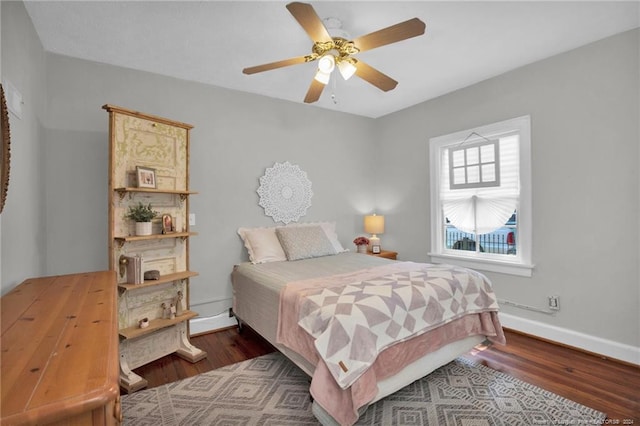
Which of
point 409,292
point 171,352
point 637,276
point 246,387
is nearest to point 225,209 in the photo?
point 171,352

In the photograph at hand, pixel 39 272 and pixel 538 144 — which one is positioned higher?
pixel 538 144

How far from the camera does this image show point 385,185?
4.57 m

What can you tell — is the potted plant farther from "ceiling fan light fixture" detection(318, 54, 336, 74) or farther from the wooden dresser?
"ceiling fan light fixture" detection(318, 54, 336, 74)

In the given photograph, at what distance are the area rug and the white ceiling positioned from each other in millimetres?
2634

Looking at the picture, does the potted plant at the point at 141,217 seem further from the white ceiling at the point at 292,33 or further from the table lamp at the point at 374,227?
the table lamp at the point at 374,227

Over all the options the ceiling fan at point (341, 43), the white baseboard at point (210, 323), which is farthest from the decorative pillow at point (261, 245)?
the ceiling fan at point (341, 43)

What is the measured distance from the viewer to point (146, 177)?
2469 mm

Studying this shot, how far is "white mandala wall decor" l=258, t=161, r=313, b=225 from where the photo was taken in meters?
3.67

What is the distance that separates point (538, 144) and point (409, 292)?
216 cm

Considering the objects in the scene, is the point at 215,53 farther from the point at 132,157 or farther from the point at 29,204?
the point at 29,204

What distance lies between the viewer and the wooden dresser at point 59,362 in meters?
0.63

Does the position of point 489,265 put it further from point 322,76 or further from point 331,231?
point 322,76

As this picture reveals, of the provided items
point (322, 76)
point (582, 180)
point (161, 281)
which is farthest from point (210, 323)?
point (582, 180)

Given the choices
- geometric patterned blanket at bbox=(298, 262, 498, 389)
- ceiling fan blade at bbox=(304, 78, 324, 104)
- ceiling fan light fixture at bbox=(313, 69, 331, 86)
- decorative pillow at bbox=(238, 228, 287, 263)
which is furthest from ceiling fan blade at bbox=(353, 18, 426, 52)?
decorative pillow at bbox=(238, 228, 287, 263)
